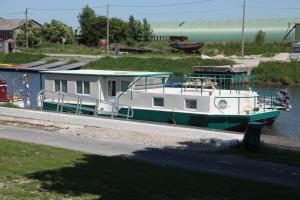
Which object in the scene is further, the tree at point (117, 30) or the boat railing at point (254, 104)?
the tree at point (117, 30)

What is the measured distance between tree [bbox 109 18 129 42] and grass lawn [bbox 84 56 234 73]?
2746 cm

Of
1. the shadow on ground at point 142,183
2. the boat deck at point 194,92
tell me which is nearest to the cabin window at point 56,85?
the boat deck at point 194,92

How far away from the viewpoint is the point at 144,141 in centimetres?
1719

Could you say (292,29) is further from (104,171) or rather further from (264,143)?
(104,171)

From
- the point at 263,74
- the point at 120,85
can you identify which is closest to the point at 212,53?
the point at 263,74

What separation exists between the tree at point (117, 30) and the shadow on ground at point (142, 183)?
81.7m

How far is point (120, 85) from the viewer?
86.2ft

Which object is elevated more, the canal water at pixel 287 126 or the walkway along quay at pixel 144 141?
the walkway along quay at pixel 144 141

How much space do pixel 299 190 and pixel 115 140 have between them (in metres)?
7.65

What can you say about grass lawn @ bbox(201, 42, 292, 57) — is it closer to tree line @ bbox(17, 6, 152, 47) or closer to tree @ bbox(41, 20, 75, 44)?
tree line @ bbox(17, 6, 152, 47)

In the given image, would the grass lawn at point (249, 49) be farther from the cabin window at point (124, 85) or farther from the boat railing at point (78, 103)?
the cabin window at point (124, 85)

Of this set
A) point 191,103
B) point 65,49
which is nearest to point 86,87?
point 191,103

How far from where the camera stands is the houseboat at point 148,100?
79.5 ft

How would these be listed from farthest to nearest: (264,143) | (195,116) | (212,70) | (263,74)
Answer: (263,74) < (212,70) < (195,116) < (264,143)
